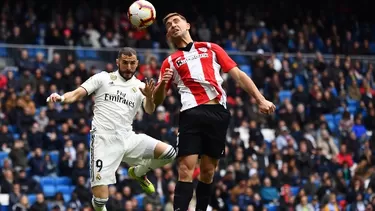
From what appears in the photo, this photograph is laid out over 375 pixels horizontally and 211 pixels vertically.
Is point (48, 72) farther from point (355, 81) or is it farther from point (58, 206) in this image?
point (355, 81)

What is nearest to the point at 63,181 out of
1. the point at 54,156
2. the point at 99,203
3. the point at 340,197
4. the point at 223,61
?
the point at 54,156

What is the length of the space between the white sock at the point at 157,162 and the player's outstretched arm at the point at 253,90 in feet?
6.59

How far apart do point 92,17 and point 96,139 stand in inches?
638

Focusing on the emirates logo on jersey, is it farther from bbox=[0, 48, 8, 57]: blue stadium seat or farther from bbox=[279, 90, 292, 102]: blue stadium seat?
bbox=[279, 90, 292, 102]: blue stadium seat

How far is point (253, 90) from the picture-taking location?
11.1 metres

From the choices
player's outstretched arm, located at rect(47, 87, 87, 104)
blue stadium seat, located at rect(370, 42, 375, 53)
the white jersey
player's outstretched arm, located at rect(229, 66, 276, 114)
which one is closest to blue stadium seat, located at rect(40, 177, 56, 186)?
the white jersey

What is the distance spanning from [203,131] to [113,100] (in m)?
1.86

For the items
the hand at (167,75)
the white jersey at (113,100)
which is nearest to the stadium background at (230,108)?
the white jersey at (113,100)

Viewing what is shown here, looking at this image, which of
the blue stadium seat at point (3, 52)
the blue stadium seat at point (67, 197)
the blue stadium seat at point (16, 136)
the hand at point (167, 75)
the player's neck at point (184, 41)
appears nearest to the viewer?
the hand at point (167, 75)

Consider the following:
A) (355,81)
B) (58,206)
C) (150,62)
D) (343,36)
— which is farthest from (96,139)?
(343,36)

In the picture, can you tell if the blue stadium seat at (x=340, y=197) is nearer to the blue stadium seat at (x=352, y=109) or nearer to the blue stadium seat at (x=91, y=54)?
the blue stadium seat at (x=352, y=109)

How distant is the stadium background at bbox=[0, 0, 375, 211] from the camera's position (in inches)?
826

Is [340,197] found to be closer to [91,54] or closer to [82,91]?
[91,54]

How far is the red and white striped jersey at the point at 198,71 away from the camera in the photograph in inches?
449
